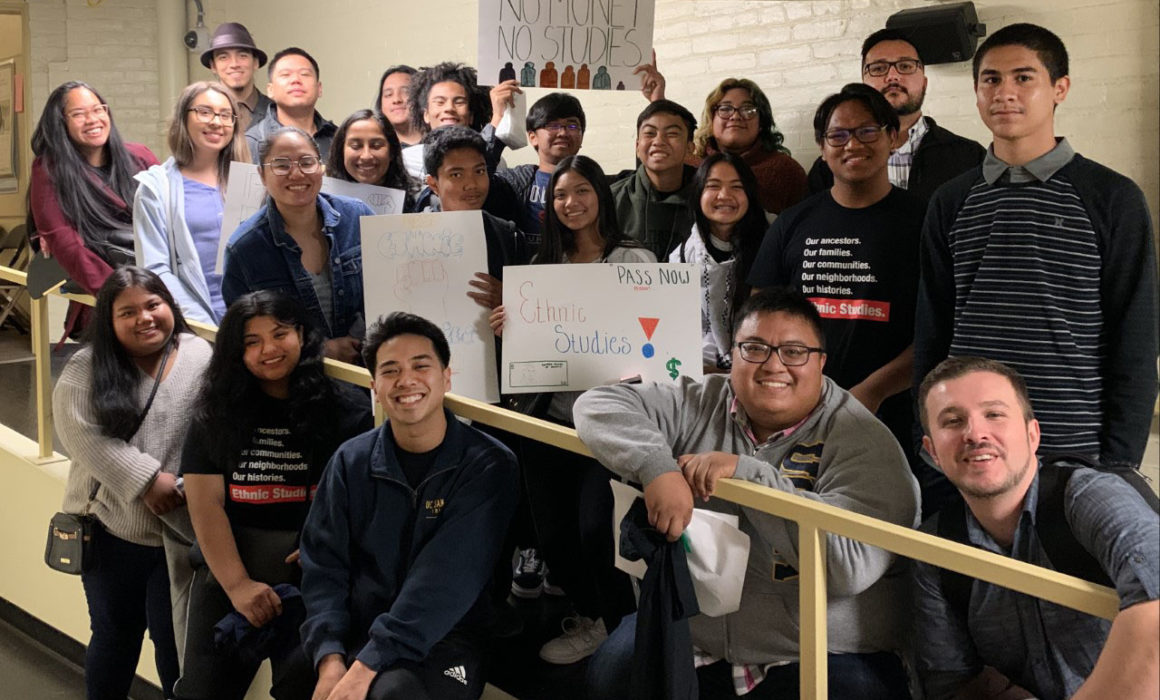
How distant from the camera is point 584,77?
3387 millimetres

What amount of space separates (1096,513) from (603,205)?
150 centimetres

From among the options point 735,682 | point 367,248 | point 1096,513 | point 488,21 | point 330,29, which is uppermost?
point 330,29

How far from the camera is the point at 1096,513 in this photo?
170 cm

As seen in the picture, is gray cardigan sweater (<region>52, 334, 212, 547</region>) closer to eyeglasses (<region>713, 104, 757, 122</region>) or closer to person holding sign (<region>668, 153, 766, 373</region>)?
person holding sign (<region>668, 153, 766, 373</region>)

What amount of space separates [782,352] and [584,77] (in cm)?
151

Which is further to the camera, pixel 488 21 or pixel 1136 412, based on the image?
pixel 488 21

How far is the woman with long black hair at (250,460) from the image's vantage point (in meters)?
2.75

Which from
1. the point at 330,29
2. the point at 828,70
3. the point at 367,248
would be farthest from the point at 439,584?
the point at 330,29

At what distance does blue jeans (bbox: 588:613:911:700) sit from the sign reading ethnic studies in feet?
5.75

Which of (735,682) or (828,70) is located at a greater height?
(828,70)

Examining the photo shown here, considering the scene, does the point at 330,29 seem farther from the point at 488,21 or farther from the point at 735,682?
the point at 735,682

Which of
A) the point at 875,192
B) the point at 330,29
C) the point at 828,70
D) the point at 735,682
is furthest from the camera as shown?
the point at 330,29

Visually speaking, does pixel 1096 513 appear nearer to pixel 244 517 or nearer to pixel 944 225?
A: pixel 944 225

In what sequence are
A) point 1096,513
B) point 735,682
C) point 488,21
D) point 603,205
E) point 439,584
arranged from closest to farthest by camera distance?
1. point 1096,513
2. point 735,682
3. point 439,584
4. point 603,205
5. point 488,21
